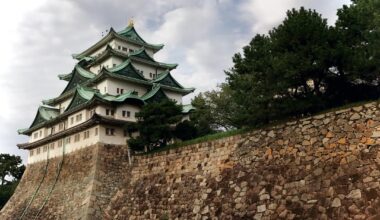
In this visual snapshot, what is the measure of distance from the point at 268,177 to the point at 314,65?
5.17 metres

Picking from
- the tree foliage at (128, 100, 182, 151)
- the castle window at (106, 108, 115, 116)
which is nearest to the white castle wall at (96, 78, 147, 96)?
the castle window at (106, 108, 115, 116)

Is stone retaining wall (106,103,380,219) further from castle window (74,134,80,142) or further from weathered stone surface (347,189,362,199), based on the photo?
castle window (74,134,80,142)

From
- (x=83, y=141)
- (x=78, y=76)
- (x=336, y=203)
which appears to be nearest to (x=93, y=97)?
(x=83, y=141)

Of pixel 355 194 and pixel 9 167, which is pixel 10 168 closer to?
pixel 9 167

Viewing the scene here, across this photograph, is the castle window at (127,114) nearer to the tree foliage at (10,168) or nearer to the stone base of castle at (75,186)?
the stone base of castle at (75,186)

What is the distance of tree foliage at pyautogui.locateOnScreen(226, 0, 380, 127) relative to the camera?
16.3 m

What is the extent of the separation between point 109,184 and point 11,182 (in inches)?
1069

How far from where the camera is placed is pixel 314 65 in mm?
16516

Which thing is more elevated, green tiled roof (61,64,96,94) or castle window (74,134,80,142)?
green tiled roof (61,64,96,94)

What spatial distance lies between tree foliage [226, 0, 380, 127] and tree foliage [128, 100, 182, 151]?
29.4 ft

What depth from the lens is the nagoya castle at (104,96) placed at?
3209 centimetres

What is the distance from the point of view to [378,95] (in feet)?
54.7

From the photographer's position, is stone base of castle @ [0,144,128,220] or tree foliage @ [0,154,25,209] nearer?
stone base of castle @ [0,144,128,220]

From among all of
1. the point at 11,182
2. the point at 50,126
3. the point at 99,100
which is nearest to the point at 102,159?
the point at 99,100
